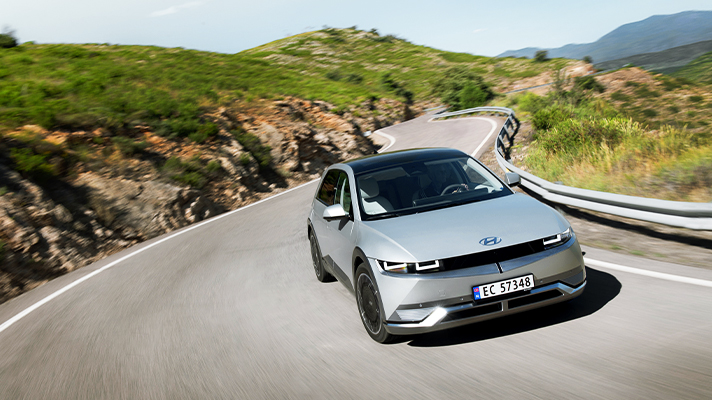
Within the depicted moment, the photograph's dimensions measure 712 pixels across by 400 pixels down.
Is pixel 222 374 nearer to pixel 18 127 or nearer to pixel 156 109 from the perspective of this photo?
pixel 18 127

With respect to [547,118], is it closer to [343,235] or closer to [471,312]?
[343,235]

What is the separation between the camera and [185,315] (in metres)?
5.95

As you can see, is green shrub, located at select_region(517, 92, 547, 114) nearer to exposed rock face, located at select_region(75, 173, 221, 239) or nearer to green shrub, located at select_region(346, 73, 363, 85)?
exposed rock face, located at select_region(75, 173, 221, 239)

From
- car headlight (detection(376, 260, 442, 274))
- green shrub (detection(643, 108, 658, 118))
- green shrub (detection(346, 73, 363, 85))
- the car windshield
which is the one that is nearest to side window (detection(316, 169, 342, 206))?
the car windshield

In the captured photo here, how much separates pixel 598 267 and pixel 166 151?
45.1ft

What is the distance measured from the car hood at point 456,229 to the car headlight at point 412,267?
0.13ft

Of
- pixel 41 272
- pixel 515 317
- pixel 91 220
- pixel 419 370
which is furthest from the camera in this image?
pixel 91 220

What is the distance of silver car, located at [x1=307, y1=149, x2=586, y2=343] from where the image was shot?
3.83 metres

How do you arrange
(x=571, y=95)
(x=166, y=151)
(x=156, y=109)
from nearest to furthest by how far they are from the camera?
(x=166, y=151) → (x=156, y=109) → (x=571, y=95)

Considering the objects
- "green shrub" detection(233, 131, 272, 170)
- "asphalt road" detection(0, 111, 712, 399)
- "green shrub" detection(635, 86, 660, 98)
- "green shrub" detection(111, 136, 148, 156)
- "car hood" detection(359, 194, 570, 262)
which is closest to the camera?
"asphalt road" detection(0, 111, 712, 399)

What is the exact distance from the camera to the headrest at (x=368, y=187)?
209 inches

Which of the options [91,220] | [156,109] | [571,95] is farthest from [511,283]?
[571,95]

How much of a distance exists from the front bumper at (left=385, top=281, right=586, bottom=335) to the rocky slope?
7709mm

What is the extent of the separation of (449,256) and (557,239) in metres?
0.91
